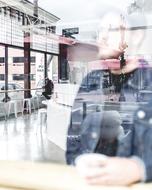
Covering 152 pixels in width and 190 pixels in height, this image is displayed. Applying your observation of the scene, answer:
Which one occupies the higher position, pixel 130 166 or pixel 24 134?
pixel 130 166

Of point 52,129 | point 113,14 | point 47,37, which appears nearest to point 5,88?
point 47,37

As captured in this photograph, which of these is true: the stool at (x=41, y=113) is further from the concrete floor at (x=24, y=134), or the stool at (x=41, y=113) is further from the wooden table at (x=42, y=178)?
the wooden table at (x=42, y=178)

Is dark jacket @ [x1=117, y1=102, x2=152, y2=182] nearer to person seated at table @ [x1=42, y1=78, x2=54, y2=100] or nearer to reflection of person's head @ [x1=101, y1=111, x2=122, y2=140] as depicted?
reflection of person's head @ [x1=101, y1=111, x2=122, y2=140]

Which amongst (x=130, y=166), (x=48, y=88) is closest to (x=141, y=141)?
(x=130, y=166)

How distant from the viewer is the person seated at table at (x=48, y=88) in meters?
6.03

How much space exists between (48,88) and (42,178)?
5.66 metres

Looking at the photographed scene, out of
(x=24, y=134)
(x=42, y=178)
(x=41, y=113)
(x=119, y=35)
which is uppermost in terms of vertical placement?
(x=119, y=35)

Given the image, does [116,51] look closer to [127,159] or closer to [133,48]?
[133,48]

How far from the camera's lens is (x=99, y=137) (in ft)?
3.09

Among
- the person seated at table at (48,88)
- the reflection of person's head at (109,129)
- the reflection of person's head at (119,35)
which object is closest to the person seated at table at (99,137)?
the reflection of person's head at (109,129)

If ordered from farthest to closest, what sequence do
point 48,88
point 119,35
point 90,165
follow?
point 48,88, point 119,35, point 90,165

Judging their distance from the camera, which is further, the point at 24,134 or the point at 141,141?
the point at 24,134

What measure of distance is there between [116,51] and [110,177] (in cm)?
51

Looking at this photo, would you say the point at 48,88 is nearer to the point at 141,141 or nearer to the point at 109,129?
the point at 109,129
